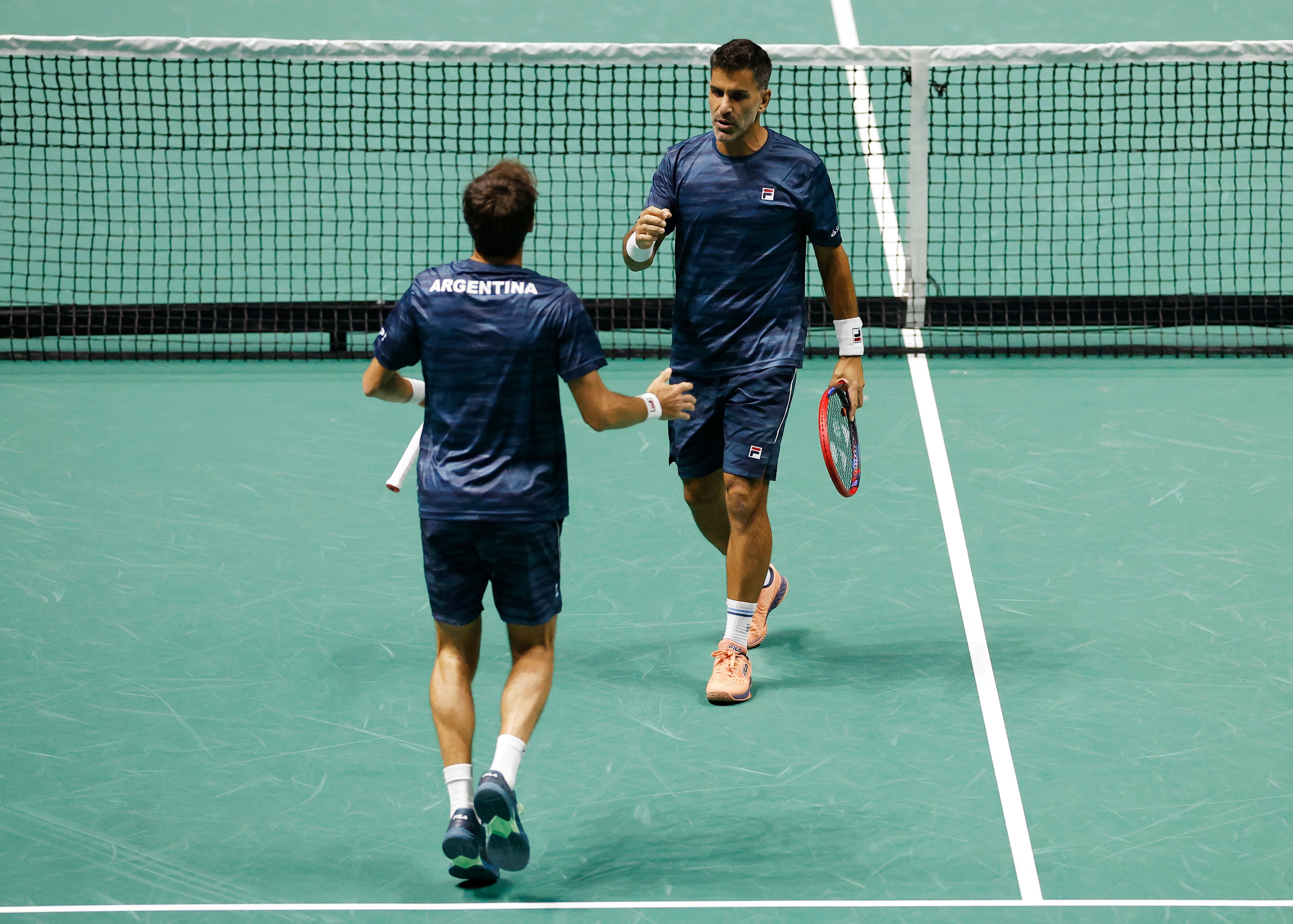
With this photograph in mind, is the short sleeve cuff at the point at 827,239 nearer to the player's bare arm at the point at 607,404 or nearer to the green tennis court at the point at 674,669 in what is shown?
the player's bare arm at the point at 607,404

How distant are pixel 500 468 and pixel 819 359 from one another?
17.6ft

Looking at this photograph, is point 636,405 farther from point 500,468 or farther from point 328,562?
point 328,562

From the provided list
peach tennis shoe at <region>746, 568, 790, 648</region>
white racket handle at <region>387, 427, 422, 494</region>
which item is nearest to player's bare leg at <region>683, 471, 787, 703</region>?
peach tennis shoe at <region>746, 568, 790, 648</region>

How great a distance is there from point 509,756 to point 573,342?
1247mm

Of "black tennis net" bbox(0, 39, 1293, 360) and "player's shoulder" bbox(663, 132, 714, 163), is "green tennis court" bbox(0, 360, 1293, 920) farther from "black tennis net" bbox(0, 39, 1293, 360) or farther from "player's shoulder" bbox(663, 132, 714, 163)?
"player's shoulder" bbox(663, 132, 714, 163)

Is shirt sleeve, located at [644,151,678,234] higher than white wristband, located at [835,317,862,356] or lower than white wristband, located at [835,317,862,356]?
higher

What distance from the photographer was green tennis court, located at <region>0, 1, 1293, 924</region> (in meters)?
5.03

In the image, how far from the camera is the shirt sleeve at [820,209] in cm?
604

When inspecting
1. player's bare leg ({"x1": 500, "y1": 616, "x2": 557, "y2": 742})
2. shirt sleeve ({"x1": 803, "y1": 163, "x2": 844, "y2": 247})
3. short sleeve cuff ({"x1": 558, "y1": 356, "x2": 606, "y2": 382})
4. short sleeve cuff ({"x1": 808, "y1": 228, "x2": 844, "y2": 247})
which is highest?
shirt sleeve ({"x1": 803, "y1": 163, "x2": 844, "y2": 247})

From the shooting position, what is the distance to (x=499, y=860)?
4586 millimetres

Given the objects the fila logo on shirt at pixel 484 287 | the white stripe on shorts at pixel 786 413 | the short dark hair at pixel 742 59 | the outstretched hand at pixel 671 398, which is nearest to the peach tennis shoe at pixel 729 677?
the white stripe on shorts at pixel 786 413

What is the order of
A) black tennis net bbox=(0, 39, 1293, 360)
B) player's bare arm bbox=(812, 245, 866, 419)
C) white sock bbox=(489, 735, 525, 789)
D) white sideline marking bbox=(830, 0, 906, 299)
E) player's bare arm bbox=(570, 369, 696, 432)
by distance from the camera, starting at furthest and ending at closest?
white sideline marking bbox=(830, 0, 906, 299), black tennis net bbox=(0, 39, 1293, 360), player's bare arm bbox=(812, 245, 866, 419), player's bare arm bbox=(570, 369, 696, 432), white sock bbox=(489, 735, 525, 789)

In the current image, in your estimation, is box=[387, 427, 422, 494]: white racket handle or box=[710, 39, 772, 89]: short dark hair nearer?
box=[387, 427, 422, 494]: white racket handle

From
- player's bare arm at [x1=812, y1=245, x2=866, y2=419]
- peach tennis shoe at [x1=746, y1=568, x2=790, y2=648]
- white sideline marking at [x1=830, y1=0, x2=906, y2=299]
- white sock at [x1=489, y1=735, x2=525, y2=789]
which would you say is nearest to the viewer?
white sock at [x1=489, y1=735, x2=525, y2=789]
